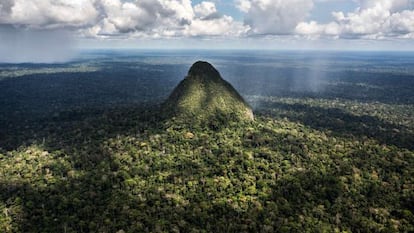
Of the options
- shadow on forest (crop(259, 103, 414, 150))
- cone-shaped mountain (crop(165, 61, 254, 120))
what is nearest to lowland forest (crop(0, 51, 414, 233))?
cone-shaped mountain (crop(165, 61, 254, 120))

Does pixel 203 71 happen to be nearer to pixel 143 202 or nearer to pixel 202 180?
pixel 202 180

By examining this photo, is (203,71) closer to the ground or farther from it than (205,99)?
farther from it

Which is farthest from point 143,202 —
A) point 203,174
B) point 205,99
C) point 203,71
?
point 203,71

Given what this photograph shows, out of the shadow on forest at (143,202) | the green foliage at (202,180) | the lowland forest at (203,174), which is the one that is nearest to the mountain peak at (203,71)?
the lowland forest at (203,174)

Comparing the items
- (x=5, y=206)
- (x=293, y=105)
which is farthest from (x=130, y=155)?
(x=293, y=105)

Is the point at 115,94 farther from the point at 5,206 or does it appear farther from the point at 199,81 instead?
the point at 5,206

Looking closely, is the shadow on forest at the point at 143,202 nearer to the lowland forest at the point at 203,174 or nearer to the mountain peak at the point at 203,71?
the lowland forest at the point at 203,174
